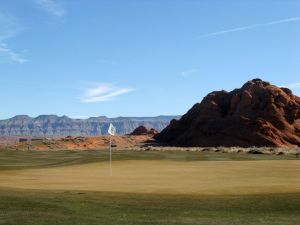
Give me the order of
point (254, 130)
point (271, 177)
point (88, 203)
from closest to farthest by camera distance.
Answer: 1. point (88, 203)
2. point (271, 177)
3. point (254, 130)

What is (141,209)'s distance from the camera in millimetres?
16156

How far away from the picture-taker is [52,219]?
44.9 feet

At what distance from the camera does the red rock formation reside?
103 metres

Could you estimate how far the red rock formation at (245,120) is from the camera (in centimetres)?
10338

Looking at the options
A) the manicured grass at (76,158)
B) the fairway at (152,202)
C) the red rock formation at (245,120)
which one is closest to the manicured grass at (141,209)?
the fairway at (152,202)

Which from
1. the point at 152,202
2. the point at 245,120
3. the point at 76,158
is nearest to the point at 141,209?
the point at 152,202

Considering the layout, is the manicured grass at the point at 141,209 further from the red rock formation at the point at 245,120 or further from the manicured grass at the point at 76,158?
the red rock formation at the point at 245,120

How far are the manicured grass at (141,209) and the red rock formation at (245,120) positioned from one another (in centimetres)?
8442

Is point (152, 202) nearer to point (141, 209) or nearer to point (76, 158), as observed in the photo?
point (141, 209)

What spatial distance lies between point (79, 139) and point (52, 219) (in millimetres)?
112779

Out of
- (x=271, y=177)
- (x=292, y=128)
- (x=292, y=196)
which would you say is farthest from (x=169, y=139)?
(x=292, y=196)

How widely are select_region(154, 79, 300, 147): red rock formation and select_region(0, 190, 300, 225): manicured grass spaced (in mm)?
84421

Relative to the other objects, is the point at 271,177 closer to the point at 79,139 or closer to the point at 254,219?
the point at 254,219

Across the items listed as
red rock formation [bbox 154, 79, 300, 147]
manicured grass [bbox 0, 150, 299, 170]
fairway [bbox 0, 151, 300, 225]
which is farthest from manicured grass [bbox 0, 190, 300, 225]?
red rock formation [bbox 154, 79, 300, 147]
